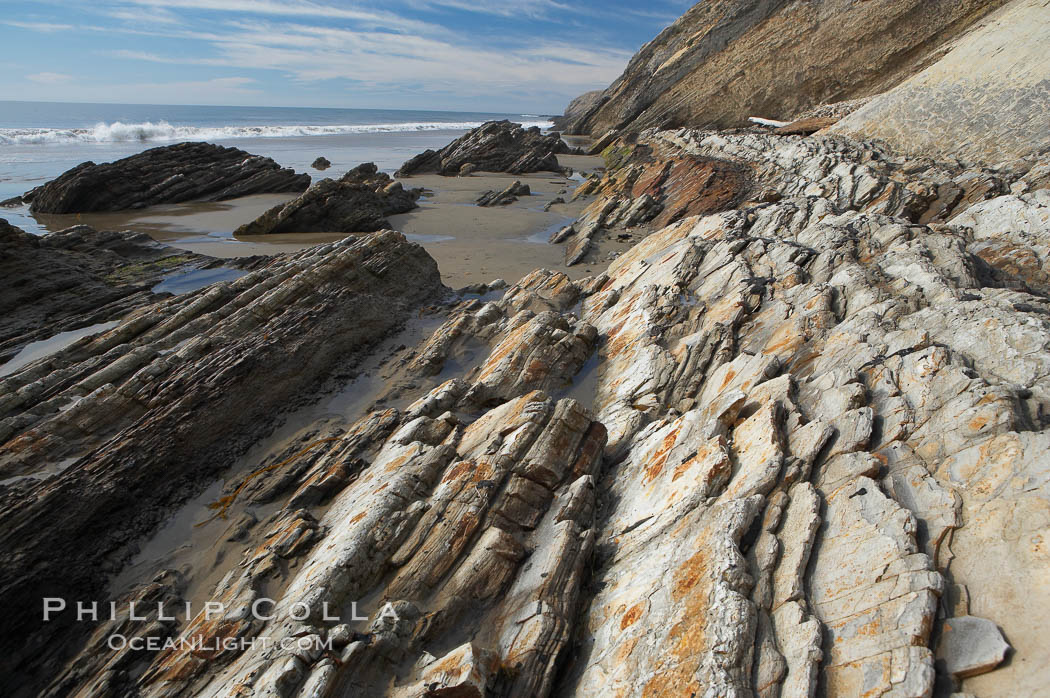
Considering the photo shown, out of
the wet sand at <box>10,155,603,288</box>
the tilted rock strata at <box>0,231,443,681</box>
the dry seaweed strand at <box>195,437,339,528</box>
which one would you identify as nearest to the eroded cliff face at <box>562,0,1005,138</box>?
the wet sand at <box>10,155,603,288</box>

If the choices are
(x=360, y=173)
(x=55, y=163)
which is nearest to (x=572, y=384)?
(x=360, y=173)

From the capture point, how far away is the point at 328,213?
22.6m

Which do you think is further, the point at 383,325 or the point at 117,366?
the point at 383,325

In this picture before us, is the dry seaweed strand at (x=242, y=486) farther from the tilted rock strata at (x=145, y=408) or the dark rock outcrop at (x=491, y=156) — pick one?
the dark rock outcrop at (x=491, y=156)

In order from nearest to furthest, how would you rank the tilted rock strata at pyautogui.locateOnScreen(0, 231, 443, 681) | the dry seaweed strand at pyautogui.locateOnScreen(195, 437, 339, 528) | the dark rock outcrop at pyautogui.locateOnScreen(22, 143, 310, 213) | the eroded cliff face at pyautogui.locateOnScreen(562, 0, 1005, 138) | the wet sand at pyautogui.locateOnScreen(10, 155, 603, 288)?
the tilted rock strata at pyautogui.locateOnScreen(0, 231, 443, 681) → the dry seaweed strand at pyautogui.locateOnScreen(195, 437, 339, 528) → the wet sand at pyautogui.locateOnScreen(10, 155, 603, 288) → the dark rock outcrop at pyautogui.locateOnScreen(22, 143, 310, 213) → the eroded cliff face at pyautogui.locateOnScreen(562, 0, 1005, 138)

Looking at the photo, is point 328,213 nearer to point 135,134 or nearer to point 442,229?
point 442,229

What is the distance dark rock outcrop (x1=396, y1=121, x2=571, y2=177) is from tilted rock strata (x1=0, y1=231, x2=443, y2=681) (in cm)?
2966

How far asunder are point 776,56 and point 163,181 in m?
44.4

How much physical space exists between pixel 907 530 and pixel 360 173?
1322 inches

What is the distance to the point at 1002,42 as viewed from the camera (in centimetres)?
1895

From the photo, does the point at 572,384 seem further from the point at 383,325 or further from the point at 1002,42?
the point at 1002,42

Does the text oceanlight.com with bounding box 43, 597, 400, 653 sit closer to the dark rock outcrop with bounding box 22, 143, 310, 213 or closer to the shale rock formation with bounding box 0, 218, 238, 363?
the shale rock formation with bounding box 0, 218, 238, 363

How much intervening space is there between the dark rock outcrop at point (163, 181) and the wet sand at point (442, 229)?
0.97 metres

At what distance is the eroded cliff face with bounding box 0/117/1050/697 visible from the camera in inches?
169
